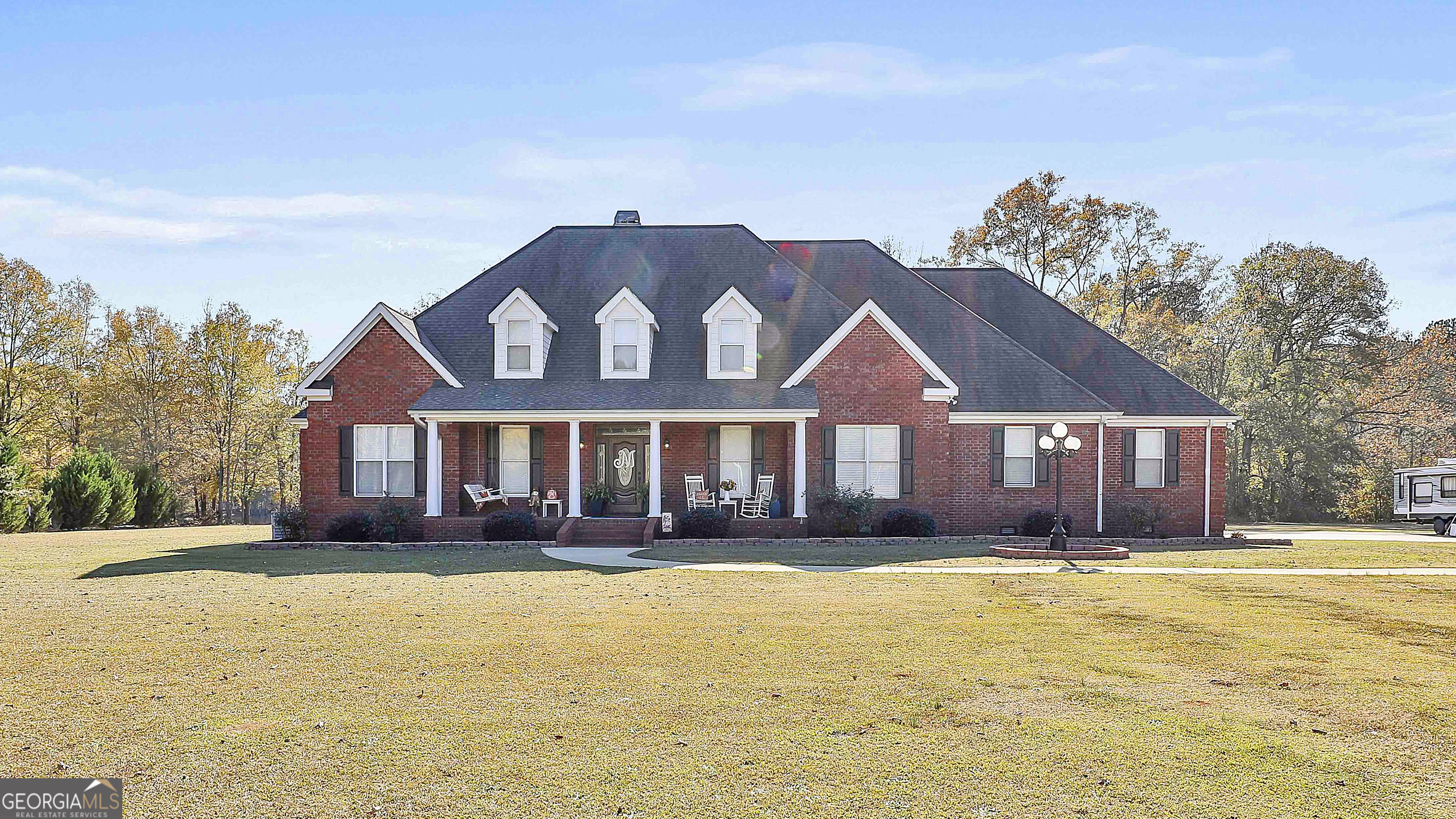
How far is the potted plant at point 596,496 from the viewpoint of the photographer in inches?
1045

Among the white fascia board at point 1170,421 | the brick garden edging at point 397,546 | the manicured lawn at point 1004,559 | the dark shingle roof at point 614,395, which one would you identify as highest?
the dark shingle roof at point 614,395

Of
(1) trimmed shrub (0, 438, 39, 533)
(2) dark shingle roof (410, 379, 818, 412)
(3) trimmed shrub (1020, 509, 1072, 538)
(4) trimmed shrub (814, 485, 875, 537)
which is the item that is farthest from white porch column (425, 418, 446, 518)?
(3) trimmed shrub (1020, 509, 1072, 538)

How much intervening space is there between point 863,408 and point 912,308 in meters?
5.71

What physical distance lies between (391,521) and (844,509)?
10.9 metres

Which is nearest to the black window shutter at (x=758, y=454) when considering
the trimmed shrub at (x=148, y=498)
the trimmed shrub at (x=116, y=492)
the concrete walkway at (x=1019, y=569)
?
the concrete walkway at (x=1019, y=569)

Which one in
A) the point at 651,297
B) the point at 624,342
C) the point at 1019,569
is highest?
the point at 651,297

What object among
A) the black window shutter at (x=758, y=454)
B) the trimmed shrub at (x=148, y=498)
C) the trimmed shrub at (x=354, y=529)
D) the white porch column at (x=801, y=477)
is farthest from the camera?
the trimmed shrub at (x=148, y=498)

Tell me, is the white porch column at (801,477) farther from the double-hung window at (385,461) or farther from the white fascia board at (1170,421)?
the double-hung window at (385,461)

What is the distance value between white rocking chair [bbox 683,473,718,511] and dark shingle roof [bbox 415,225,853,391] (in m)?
2.18

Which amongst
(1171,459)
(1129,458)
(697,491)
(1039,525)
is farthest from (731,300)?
(1171,459)

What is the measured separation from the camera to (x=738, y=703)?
8.03 metres

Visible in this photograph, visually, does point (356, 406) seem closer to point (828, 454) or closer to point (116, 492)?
point (828, 454)

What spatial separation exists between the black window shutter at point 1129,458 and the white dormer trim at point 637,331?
12.8 meters

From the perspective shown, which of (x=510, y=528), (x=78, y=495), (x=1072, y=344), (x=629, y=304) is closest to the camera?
(x=510, y=528)
